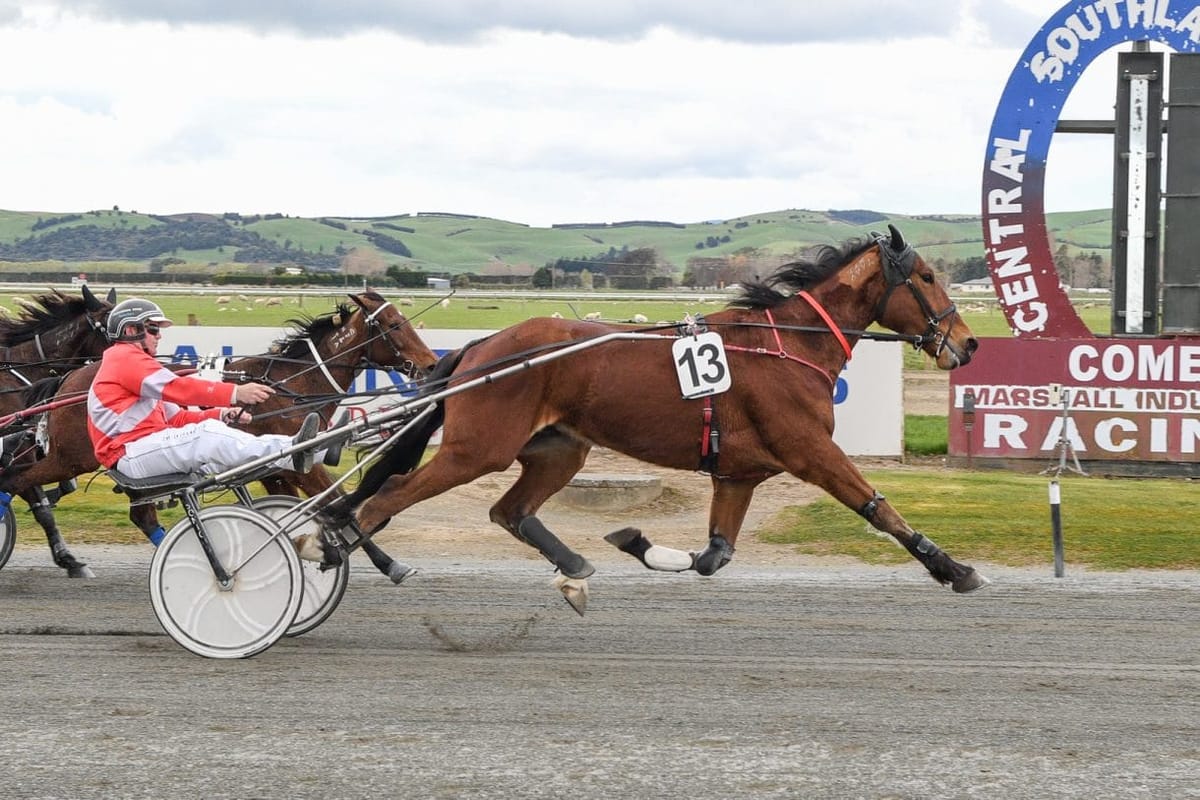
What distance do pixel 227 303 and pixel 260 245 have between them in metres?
54.4

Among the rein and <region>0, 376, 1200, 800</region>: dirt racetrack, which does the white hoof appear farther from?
the rein

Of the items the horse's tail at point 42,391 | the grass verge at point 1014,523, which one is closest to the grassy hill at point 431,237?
the grass verge at point 1014,523

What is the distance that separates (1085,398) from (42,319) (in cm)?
967

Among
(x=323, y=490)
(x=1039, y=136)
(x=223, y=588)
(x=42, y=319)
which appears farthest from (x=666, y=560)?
(x=1039, y=136)

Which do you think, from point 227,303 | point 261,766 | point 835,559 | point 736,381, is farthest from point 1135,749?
point 227,303

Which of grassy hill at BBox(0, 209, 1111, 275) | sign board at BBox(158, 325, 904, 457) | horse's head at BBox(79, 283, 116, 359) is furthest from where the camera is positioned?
grassy hill at BBox(0, 209, 1111, 275)

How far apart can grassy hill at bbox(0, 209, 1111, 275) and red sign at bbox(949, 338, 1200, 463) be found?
247 ft

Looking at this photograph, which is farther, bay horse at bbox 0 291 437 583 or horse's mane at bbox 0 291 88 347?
horse's mane at bbox 0 291 88 347

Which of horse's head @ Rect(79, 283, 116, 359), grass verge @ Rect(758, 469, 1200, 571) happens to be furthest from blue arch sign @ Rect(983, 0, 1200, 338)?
horse's head @ Rect(79, 283, 116, 359)

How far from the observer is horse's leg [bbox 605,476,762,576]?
6707mm

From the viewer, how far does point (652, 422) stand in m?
6.52

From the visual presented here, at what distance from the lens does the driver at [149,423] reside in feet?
20.3

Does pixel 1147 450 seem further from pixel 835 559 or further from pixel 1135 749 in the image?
pixel 1135 749

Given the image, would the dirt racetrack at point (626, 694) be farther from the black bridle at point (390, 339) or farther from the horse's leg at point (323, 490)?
the black bridle at point (390, 339)
